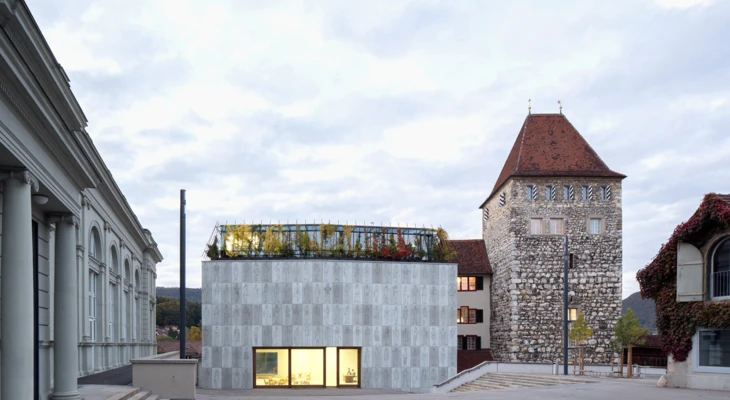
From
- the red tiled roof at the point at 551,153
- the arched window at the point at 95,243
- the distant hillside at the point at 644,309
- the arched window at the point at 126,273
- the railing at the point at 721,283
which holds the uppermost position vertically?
the red tiled roof at the point at 551,153

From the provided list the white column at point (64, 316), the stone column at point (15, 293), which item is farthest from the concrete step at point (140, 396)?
the stone column at point (15, 293)

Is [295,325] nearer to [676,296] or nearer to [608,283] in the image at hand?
[676,296]

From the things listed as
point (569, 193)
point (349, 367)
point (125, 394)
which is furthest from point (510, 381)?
point (125, 394)

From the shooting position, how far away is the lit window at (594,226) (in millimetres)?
47188

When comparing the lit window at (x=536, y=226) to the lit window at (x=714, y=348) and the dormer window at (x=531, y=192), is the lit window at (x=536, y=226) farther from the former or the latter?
the lit window at (x=714, y=348)

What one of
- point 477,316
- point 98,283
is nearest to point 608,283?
point 477,316

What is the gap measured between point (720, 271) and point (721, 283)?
392 mm

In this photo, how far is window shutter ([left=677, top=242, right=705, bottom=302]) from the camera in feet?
76.8

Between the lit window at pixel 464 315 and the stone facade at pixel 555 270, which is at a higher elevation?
the stone facade at pixel 555 270

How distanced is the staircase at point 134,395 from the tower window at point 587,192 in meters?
34.9

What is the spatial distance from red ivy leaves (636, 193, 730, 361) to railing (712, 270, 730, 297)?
458mm

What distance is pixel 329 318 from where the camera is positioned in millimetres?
35531

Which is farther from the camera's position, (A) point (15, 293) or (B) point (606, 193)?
(B) point (606, 193)

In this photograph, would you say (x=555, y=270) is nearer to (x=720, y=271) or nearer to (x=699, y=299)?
(x=699, y=299)
